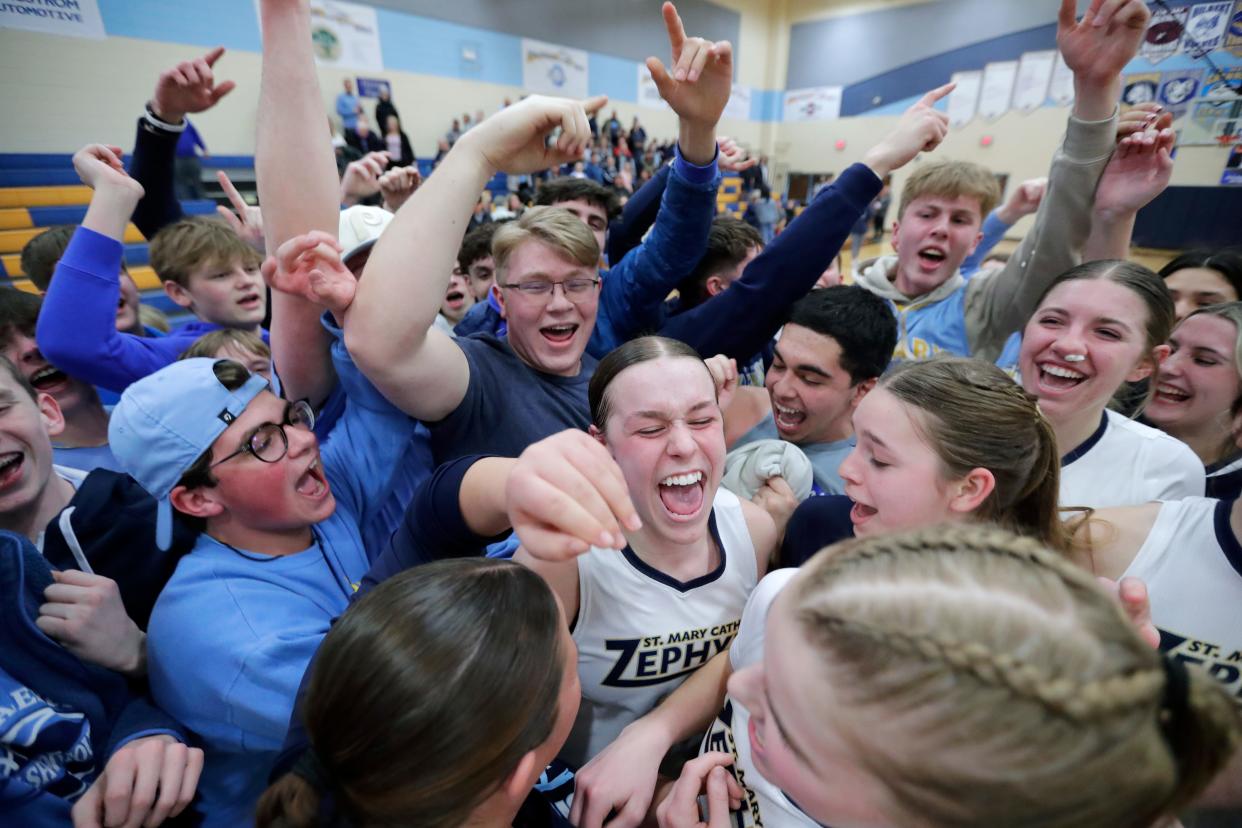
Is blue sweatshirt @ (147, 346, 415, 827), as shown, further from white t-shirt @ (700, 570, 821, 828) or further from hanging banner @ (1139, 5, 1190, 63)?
hanging banner @ (1139, 5, 1190, 63)

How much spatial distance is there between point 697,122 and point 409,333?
132cm

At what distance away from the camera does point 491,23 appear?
12.2 m

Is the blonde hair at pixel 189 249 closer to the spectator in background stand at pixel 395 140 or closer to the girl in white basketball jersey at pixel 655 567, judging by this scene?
the girl in white basketball jersey at pixel 655 567

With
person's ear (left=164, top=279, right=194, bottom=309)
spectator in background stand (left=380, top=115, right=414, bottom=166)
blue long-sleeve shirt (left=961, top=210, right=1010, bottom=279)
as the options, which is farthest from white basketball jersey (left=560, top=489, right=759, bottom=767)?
spectator in background stand (left=380, top=115, right=414, bottom=166)

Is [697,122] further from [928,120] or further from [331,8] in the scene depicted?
[331,8]

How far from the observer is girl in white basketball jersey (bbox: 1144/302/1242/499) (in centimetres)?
207

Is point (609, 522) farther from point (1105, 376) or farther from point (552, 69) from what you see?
point (552, 69)

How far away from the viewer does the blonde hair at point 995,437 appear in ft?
4.58

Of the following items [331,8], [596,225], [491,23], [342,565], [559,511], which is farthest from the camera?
[491,23]

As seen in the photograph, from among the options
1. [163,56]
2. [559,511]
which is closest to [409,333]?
[559,511]

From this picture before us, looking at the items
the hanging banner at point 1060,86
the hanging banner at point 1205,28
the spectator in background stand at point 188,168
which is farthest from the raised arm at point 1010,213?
the hanging banner at point 1060,86

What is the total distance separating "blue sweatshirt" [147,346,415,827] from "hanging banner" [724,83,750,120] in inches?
745

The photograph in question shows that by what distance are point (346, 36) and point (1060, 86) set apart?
53.7 ft

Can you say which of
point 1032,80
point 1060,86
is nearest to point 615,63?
point 1032,80
